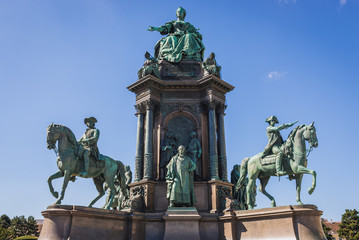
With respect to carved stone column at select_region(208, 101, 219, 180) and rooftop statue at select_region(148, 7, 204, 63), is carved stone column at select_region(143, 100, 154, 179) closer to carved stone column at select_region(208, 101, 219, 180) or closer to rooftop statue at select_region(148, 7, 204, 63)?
carved stone column at select_region(208, 101, 219, 180)

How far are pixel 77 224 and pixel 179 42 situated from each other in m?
10.7

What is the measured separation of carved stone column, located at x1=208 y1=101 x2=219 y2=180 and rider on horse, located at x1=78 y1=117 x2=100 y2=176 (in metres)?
5.18

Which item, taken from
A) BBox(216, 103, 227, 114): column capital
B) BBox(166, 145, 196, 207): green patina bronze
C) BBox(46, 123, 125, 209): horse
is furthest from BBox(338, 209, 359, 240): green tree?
BBox(46, 123, 125, 209): horse

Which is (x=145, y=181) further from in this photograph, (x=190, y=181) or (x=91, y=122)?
(x=91, y=122)

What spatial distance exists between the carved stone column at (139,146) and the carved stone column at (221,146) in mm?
3723

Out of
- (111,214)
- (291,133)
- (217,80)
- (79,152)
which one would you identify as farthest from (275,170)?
(79,152)

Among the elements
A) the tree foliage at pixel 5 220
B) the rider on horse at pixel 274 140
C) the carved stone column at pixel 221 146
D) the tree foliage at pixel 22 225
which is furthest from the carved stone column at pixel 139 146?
the tree foliage at pixel 5 220

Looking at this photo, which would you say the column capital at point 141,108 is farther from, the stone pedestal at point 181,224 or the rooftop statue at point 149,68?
the stone pedestal at point 181,224

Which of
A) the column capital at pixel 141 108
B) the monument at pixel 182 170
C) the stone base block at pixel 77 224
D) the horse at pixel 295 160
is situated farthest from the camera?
the column capital at pixel 141 108

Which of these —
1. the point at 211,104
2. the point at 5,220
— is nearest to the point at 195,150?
the point at 211,104

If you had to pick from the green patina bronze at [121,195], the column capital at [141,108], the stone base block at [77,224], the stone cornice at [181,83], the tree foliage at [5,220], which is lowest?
the stone base block at [77,224]

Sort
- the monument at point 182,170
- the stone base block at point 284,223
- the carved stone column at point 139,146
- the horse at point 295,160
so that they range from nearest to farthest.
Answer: the stone base block at point 284,223 < the monument at point 182,170 < the horse at point 295,160 < the carved stone column at point 139,146

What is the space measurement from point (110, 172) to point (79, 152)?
1.77 m

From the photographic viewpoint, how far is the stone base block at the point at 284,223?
38.3ft
